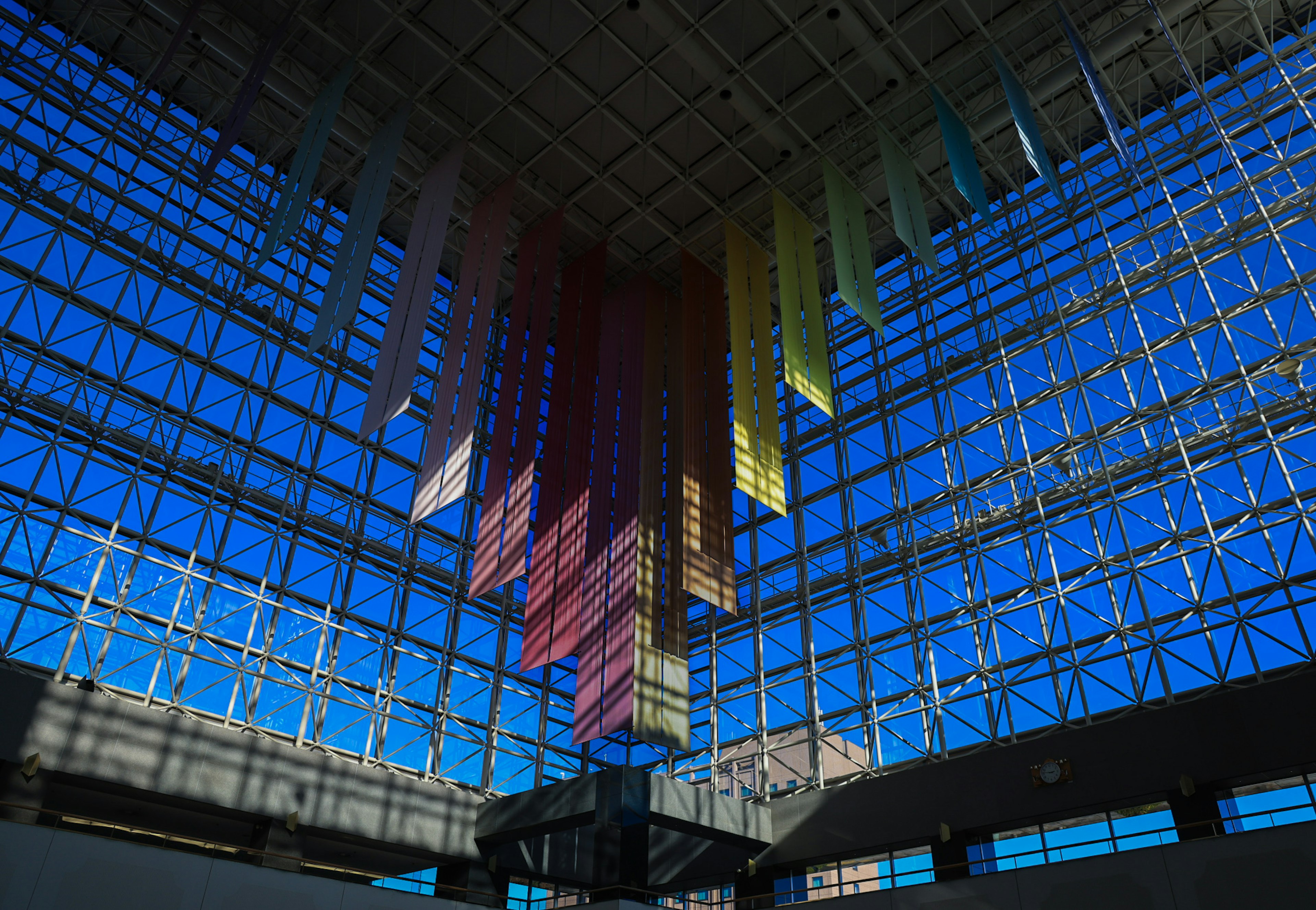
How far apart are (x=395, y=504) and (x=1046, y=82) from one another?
68.7 feet

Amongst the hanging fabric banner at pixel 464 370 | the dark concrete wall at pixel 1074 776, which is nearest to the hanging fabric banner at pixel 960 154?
the dark concrete wall at pixel 1074 776

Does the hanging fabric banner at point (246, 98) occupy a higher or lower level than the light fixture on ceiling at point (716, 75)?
lower

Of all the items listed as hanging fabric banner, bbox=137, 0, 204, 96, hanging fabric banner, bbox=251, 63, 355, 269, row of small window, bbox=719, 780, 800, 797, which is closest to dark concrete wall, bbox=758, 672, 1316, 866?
row of small window, bbox=719, 780, 800, 797

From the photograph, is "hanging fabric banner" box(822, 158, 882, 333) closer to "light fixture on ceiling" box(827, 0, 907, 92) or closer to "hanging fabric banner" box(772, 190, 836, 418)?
"hanging fabric banner" box(772, 190, 836, 418)

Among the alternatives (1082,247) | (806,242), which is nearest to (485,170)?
(806,242)

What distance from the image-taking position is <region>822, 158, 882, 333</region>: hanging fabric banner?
75.6 ft

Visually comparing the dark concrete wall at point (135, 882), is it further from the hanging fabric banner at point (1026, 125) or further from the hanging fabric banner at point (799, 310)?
the hanging fabric banner at point (1026, 125)

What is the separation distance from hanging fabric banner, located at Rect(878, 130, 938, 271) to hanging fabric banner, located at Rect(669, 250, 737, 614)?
6.18 metres

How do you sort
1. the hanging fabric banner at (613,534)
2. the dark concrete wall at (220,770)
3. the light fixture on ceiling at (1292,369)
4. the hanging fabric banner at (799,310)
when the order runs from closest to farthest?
the dark concrete wall at (220,770), the light fixture on ceiling at (1292,369), the hanging fabric banner at (613,534), the hanging fabric banner at (799,310)

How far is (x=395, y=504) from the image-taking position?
92.3 feet

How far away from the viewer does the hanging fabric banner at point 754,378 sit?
23547 millimetres

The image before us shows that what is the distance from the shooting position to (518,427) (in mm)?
25766

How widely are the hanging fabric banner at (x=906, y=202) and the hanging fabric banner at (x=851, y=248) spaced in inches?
47.3

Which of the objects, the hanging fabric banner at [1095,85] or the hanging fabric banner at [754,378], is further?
the hanging fabric banner at [754,378]
